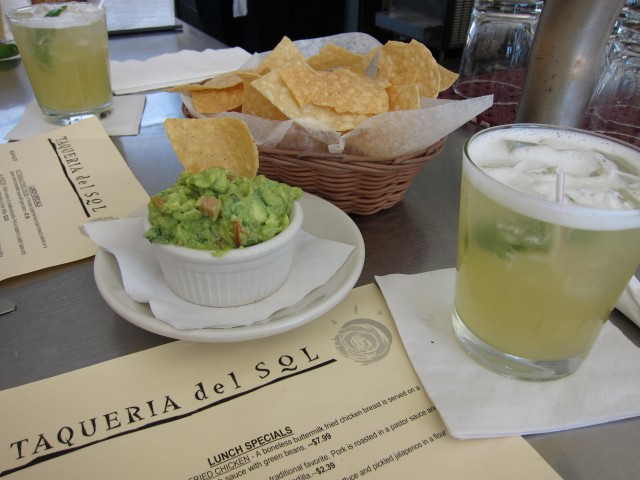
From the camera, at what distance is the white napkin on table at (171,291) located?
69 centimetres

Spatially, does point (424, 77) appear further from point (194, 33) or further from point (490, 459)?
point (194, 33)

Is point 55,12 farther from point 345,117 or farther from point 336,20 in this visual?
point 336,20

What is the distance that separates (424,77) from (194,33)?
1.52m

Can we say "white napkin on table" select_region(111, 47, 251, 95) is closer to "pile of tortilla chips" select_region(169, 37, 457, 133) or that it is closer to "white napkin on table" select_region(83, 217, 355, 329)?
"pile of tortilla chips" select_region(169, 37, 457, 133)

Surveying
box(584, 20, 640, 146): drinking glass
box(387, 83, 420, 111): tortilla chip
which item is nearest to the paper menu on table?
box(387, 83, 420, 111): tortilla chip

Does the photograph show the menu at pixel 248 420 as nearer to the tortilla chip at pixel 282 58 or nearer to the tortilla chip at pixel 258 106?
the tortilla chip at pixel 258 106

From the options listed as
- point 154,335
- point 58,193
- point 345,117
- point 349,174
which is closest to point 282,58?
point 345,117

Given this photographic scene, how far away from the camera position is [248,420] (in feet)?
1.90

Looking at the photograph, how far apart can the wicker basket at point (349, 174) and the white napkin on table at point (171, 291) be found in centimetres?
11

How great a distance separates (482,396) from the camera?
60cm

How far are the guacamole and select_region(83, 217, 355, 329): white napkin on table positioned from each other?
0.09m

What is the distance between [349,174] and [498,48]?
0.89 metres

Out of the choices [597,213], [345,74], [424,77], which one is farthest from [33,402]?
[424,77]

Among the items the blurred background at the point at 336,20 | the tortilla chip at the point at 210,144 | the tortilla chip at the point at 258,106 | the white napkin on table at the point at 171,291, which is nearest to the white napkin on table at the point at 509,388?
the white napkin on table at the point at 171,291
